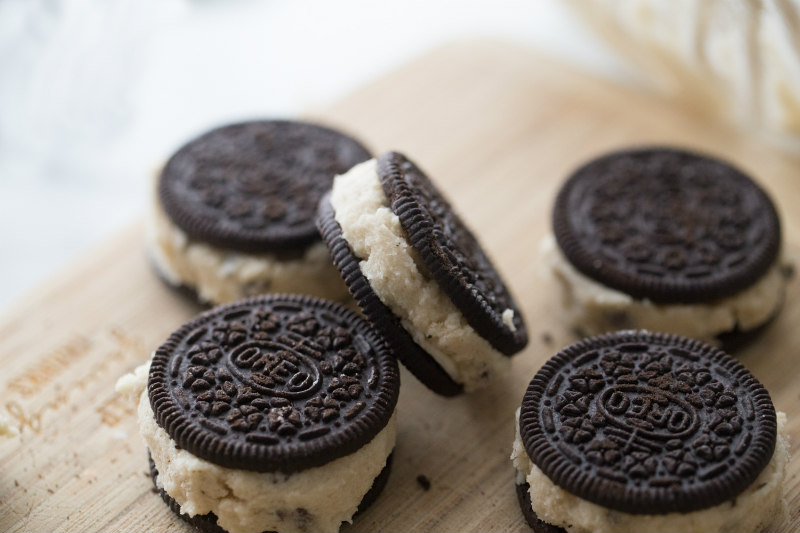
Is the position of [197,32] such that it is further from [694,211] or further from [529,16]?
[694,211]

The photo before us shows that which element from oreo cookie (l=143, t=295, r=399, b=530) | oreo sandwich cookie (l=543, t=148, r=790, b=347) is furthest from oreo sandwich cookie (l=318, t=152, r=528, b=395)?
oreo sandwich cookie (l=543, t=148, r=790, b=347)

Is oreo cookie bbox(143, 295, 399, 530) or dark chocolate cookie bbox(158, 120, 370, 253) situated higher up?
dark chocolate cookie bbox(158, 120, 370, 253)

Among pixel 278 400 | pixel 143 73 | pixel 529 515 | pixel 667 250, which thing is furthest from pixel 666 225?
pixel 143 73

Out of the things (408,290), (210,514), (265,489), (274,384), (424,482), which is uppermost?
(408,290)

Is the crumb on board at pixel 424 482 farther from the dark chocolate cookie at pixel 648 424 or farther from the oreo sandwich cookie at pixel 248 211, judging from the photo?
the oreo sandwich cookie at pixel 248 211

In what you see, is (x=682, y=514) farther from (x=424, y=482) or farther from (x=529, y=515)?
(x=424, y=482)

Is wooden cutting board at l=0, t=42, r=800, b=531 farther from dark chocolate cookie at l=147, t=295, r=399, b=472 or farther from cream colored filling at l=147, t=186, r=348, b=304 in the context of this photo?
dark chocolate cookie at l=147, t=295, r=399, b=472
